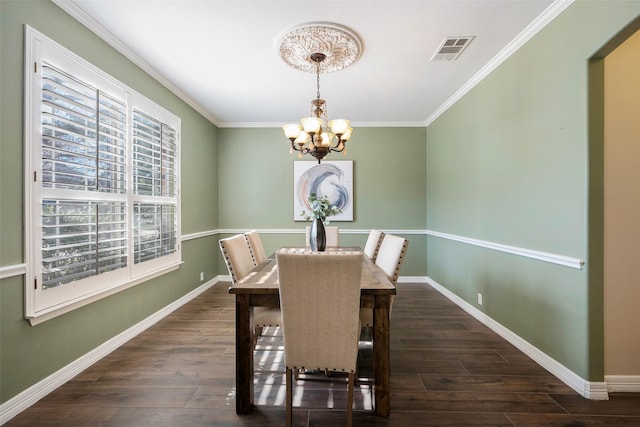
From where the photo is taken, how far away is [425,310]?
3.58 m

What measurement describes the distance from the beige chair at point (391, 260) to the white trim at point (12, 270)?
2117 millimetres

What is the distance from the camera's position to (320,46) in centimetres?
256

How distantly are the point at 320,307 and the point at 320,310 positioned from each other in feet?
0.05

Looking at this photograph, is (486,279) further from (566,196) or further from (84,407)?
(84,407)

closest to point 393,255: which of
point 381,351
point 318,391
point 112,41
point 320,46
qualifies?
point 381,351

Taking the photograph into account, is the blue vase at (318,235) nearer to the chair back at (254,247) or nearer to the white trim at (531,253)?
the chair back at (254,247)

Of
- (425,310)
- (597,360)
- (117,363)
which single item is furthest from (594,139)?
(117,363)

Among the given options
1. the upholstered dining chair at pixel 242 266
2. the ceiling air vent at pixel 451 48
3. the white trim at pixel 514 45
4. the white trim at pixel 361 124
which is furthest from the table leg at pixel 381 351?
the white trim at pixel 361 124

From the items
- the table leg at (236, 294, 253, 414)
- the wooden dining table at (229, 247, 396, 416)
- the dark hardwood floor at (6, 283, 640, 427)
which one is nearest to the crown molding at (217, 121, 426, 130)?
the dark hardwood floor at (6, 283, 640, 427)

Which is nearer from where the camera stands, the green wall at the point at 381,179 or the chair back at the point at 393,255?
the chair back at the point at 393,255

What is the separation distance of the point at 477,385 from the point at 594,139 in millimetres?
1811

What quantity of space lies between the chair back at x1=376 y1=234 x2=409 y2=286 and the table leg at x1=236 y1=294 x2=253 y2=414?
1000 mm

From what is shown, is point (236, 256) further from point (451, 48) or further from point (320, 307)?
point (451, 48)

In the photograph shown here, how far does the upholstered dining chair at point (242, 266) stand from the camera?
2.07m
